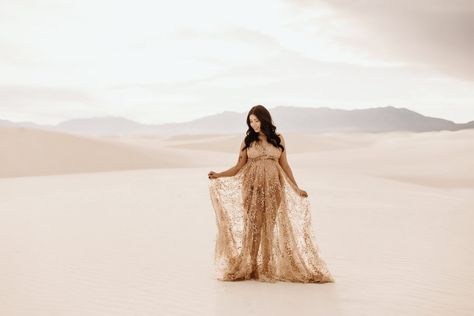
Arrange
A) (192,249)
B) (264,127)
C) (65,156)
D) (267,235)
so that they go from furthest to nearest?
(65,156) → (192,249) → (267,235) → (264,127)

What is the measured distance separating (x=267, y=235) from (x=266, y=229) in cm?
7

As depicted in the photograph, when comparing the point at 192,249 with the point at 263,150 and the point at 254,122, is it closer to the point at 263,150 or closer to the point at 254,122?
the point at 263,150

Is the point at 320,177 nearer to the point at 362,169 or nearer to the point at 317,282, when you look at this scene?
the point at 362,169

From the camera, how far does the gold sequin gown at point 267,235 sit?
22.5 ft

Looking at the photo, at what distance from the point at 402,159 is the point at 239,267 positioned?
30008 mm

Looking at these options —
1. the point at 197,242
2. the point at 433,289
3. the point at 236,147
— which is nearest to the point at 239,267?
the point at 433,289

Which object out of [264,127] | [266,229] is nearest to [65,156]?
[266,229]

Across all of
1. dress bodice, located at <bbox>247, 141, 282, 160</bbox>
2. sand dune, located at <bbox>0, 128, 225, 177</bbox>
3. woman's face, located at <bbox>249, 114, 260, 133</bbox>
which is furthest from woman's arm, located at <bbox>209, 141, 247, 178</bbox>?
sand dune, located at <bbox>0, 128, 225, 177</bbox>

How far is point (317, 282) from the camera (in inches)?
272

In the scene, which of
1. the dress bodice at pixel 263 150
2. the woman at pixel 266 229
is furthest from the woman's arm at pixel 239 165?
the dress bodice at pixel 263 150

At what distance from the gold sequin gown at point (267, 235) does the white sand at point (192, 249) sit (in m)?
0.20

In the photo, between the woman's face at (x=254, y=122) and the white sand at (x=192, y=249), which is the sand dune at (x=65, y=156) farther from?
the woman's face at (x=254, y=122)

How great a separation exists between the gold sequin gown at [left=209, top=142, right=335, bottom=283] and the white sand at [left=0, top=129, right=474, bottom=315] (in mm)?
199

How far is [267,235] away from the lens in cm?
686
